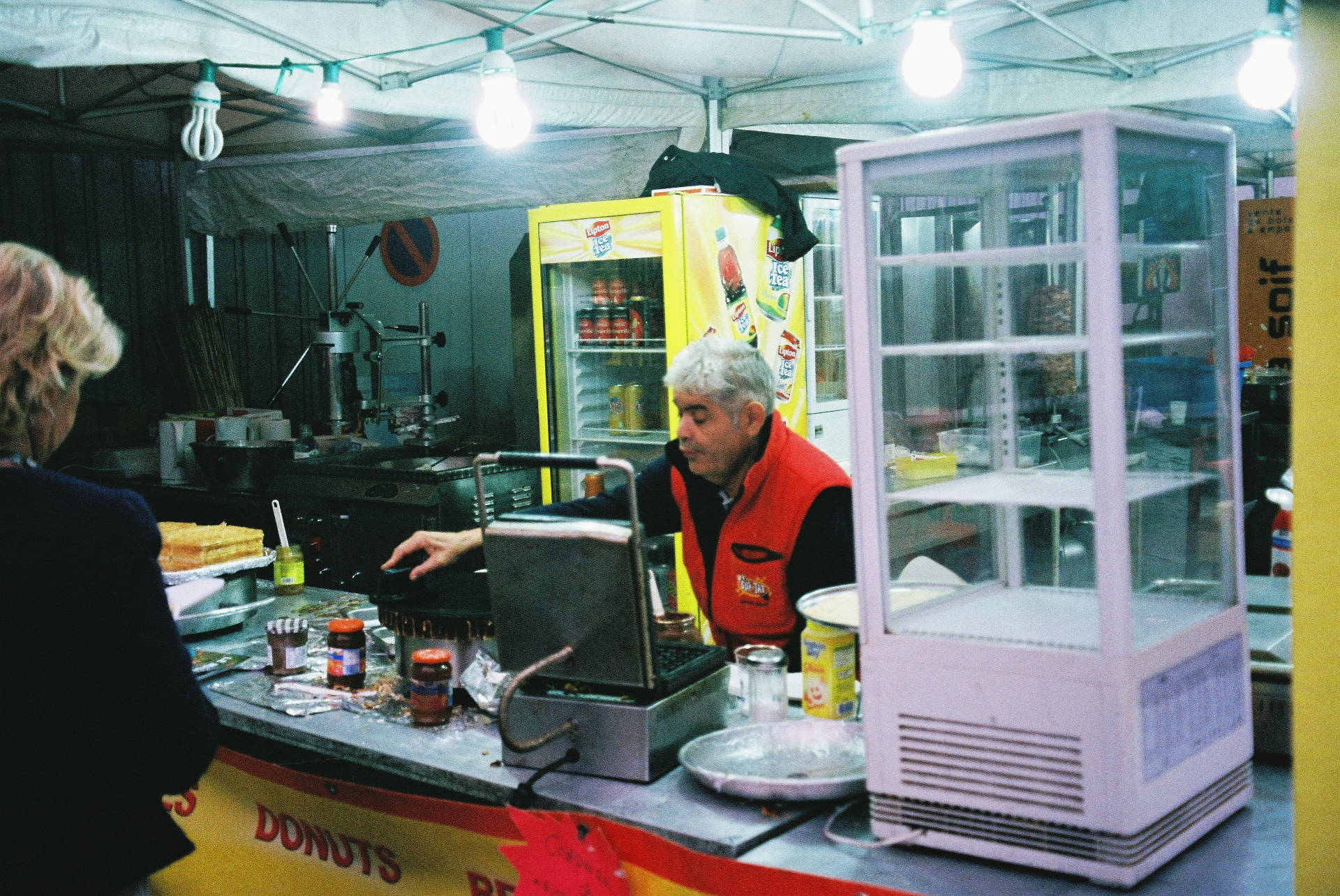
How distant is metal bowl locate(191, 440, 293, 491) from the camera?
6363 millimetres

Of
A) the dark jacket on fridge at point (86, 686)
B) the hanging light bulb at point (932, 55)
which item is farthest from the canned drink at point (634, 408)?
the dark jacket on fridge at point (86, 686)

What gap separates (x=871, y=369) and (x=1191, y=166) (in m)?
0.76

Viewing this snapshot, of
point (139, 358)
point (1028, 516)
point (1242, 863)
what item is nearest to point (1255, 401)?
point (1028, 516)

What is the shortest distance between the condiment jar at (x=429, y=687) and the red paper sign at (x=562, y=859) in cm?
50

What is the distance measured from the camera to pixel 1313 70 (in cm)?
153

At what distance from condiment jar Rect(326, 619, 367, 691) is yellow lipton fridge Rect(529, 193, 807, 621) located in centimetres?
248

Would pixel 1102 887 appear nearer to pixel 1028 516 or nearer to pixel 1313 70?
pixel 1028 516

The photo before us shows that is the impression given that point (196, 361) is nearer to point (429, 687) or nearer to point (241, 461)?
point (241, 461)

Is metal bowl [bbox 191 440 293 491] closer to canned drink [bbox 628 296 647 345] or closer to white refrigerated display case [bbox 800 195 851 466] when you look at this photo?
canned drink [bbox 628 296 647 345]

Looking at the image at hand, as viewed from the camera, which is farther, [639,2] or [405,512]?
[405,512]

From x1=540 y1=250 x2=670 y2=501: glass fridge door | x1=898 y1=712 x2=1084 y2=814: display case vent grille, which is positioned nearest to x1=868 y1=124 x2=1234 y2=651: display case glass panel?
x1=898 y1=712 x2=1084 y2=814: display case vent grille

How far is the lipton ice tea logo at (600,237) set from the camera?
5391 mm

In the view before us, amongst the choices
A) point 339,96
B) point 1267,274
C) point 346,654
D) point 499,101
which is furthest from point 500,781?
point 1267,274

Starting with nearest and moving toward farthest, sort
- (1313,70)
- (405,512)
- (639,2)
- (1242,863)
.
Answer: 1. (1313,70)
2. (1242,863)
3. (639,2)
4. (405,512)
